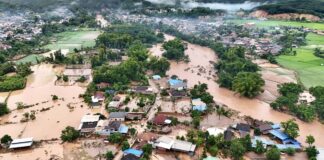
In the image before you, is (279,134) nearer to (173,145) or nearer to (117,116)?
(173,145)

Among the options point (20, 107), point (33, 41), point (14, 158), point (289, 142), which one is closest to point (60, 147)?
point (14, 158)

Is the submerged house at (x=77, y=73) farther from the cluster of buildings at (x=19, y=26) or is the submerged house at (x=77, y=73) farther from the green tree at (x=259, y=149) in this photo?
the green tree at (x=259, y=149)

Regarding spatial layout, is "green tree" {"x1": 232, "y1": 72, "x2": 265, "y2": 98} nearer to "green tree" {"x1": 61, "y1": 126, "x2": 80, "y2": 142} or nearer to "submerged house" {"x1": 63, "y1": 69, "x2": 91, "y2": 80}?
"green tree" {"x1": 61, "y1": 126, "x2": 80, "y2": 142}

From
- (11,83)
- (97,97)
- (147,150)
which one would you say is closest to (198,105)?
(147,150)

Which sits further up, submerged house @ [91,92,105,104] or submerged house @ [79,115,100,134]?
submerged house @ [91,92,105,104]

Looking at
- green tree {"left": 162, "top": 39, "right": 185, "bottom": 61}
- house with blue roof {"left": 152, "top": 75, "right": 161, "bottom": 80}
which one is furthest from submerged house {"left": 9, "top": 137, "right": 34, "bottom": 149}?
green tree {"left": 162, "top": 39, "right": 185, "bottom": 61}
